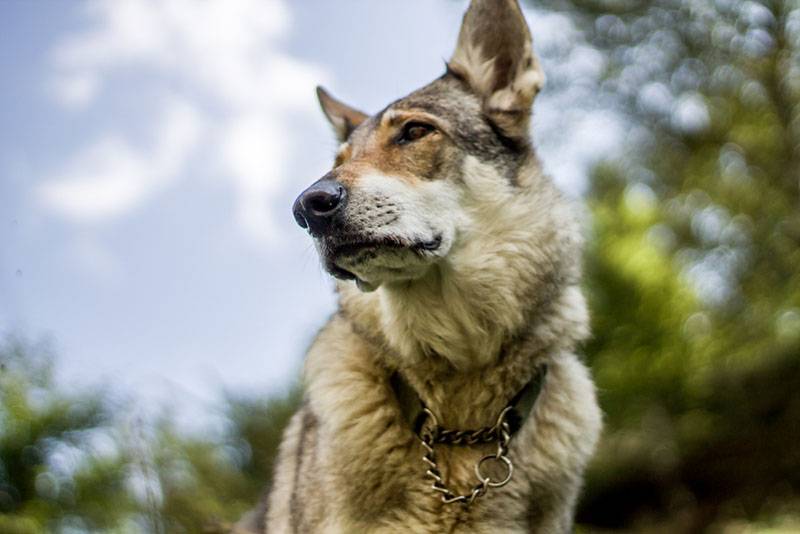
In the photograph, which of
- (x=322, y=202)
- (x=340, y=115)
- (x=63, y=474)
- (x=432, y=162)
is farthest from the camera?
(x=63, y=474)

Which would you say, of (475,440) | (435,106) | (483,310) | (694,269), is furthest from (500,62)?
(694,269)

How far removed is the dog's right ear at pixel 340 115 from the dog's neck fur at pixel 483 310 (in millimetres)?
899

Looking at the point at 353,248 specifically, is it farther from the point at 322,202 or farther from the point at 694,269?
the point at 694,269

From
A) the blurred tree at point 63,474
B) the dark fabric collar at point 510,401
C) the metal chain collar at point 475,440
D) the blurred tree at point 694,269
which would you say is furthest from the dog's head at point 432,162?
the blurred tree at point 694,269

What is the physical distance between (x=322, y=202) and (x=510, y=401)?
1080mm

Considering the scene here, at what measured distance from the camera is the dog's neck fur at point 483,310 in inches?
139

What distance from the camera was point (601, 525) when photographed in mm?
11891

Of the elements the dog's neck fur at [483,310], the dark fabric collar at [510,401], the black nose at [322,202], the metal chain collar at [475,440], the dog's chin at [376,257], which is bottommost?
the metal chain collar at [475,440]

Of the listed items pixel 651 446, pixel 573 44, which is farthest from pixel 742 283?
pixel 651 446

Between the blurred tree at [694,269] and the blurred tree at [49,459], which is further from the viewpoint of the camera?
the blurred tree at [694,269]

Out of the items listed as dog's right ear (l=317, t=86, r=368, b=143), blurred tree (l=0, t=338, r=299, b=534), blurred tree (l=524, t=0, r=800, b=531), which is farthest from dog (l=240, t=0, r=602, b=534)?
blurred tree (l=524, t=0, r=800, b=531)

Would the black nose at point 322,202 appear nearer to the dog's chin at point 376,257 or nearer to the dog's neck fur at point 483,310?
the dog's chin at point 376,257

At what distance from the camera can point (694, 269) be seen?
1648cm

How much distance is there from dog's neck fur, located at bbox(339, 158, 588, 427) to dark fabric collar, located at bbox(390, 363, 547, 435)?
0.03m
